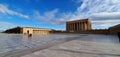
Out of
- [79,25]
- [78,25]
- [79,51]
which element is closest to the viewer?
[79,51]

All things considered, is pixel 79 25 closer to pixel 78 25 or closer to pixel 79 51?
pixel 78 25

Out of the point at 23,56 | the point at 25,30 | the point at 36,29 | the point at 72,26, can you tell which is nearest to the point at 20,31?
the point at 25,30

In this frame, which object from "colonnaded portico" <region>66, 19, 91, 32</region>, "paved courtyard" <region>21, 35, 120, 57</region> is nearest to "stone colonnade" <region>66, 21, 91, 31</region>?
"colonnaded portico" <region>66, 19, 91, 32</region>

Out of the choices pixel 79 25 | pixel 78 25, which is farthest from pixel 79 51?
pixel 78 25

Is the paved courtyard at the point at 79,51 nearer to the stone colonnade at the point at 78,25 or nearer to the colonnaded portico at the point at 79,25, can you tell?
the colonnaded portico at the point at 79,25

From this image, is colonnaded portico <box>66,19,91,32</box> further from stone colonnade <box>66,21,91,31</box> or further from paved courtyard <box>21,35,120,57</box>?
paved courtyard <box>21,35,120,57</box>

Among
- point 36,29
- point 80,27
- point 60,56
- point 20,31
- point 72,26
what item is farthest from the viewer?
point 72,26

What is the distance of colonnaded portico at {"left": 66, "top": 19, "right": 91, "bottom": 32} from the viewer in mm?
105775

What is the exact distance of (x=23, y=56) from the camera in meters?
6.01

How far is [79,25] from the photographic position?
10938cm

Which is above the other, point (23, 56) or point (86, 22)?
point (86, 22)

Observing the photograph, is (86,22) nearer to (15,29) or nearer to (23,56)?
(15,29)

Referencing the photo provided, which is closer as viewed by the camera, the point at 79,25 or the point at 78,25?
the point at 79,25

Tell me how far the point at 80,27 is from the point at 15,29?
5219 cm
